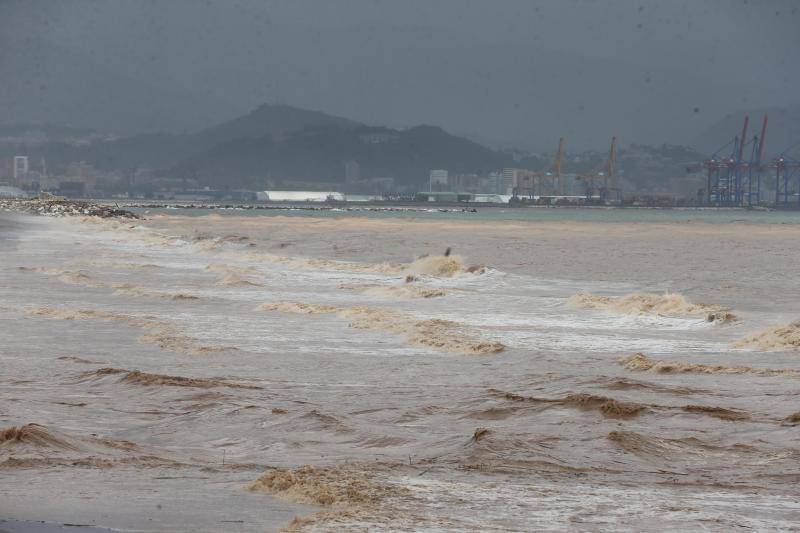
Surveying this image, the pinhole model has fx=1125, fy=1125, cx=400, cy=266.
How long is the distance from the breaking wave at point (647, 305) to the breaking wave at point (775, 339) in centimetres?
336

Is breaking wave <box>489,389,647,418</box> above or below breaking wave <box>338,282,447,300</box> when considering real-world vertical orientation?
above

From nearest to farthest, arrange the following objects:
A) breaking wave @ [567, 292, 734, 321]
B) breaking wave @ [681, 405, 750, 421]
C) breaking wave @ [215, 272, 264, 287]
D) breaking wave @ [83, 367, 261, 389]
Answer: breaking wave @ [681, 405, 750, 421], breaking wave @ [83, 367, 261, 389], breaking wave @ [567, 292, 734, 321], breaking wave @ [215, 272, 264, 287]

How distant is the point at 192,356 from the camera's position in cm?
1653

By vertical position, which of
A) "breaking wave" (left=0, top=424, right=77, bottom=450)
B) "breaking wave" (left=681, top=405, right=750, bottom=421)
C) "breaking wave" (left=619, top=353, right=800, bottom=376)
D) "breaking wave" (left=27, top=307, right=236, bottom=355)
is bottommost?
"breaking wave" (left=27, top=307, right=236, bottom=355)

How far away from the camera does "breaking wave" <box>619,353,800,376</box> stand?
15180 millimetres

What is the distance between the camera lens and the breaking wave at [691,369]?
15180mm

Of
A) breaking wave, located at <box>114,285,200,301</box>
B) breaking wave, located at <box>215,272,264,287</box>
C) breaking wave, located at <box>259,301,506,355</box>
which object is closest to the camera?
breaking wave, located at <box>259,301,506,355</box>

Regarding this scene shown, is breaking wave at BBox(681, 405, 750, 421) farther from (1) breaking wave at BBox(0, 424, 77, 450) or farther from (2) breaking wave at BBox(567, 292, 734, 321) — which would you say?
(2) breaking wave at BBox(567, 292, 734, 321)

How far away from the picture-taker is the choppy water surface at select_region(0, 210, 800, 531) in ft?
25.6

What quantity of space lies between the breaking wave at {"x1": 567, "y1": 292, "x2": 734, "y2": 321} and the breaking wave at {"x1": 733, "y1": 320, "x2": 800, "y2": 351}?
336 centimetres

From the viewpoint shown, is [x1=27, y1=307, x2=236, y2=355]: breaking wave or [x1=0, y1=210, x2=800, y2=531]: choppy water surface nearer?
[x1=0, y1=210, x2=800, y2=531]: choppy water surface

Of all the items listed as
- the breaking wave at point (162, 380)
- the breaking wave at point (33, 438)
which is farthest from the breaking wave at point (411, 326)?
the breaking wave at point (33, 438)

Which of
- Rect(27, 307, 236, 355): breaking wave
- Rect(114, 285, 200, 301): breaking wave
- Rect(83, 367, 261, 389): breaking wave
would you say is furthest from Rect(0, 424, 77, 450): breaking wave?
Rect(114, 285, 200, 301): breaking wave

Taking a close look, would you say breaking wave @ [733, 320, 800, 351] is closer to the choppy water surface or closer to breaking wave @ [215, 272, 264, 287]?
the choppy water surface
